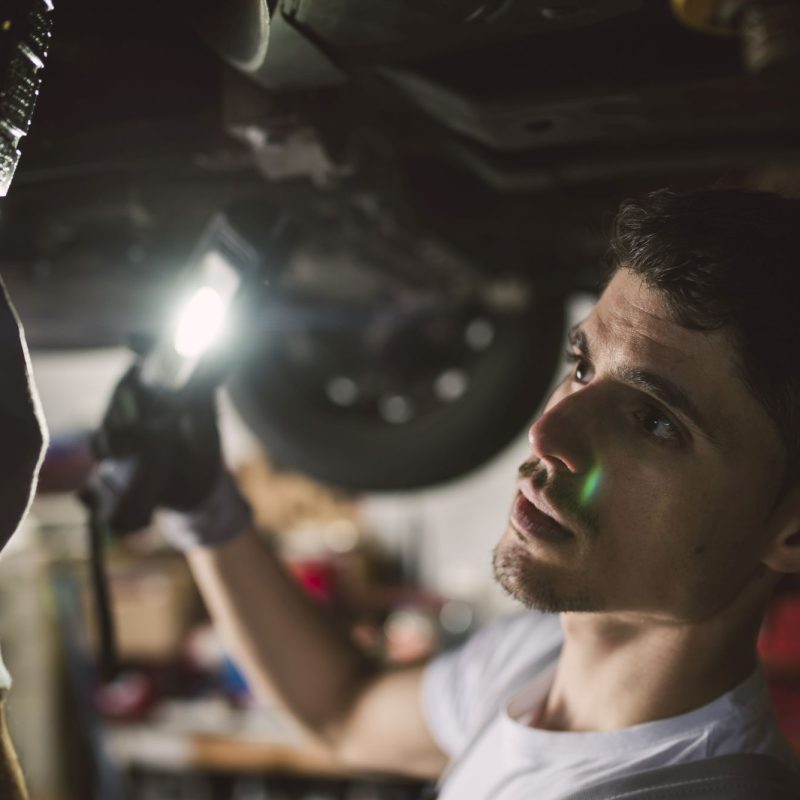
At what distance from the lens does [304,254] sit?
40.0 inches

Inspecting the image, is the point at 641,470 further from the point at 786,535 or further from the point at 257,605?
the point at 257,605

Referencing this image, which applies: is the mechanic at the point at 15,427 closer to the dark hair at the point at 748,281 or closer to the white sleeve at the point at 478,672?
the dark hair at the point at 748,281

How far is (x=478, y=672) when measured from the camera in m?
0.93

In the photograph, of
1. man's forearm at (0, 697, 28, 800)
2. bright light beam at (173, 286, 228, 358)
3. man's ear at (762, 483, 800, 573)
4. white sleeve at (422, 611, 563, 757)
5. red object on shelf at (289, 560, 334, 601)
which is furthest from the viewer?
red object on shelf at (289, 560, 334, 601)

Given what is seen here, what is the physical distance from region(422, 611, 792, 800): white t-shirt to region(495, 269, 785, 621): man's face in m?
0.15

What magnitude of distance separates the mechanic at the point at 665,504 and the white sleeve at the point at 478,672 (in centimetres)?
13

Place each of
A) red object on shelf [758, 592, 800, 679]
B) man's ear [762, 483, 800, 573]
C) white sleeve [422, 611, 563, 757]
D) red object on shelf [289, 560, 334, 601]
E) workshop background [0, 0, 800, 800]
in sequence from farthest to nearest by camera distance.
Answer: red object on shelf [289, 560, 334, 601] < red object on shelf [758, 592, 800, 679] < white sleeve [422, 611, 563, 757] < man's ear [762, 483, 800, 573] < workshop background [0, 0, 800, 800]

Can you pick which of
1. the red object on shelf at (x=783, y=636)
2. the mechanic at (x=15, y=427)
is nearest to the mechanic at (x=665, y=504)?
the mechanic at (x=15, y=427)

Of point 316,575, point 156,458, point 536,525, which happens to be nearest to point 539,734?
point 536,525

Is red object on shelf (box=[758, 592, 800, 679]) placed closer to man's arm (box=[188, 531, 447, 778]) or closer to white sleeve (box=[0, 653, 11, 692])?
man's arm (box=[188, 531, 447, 778])

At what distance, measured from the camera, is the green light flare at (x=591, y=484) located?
22.3 inches

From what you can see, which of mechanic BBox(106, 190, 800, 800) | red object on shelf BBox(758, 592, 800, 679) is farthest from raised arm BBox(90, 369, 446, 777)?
red object on shelf BBox(758, 592, 800, 679)

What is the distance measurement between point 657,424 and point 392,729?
2.01 feet

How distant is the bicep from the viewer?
3.18 feet
